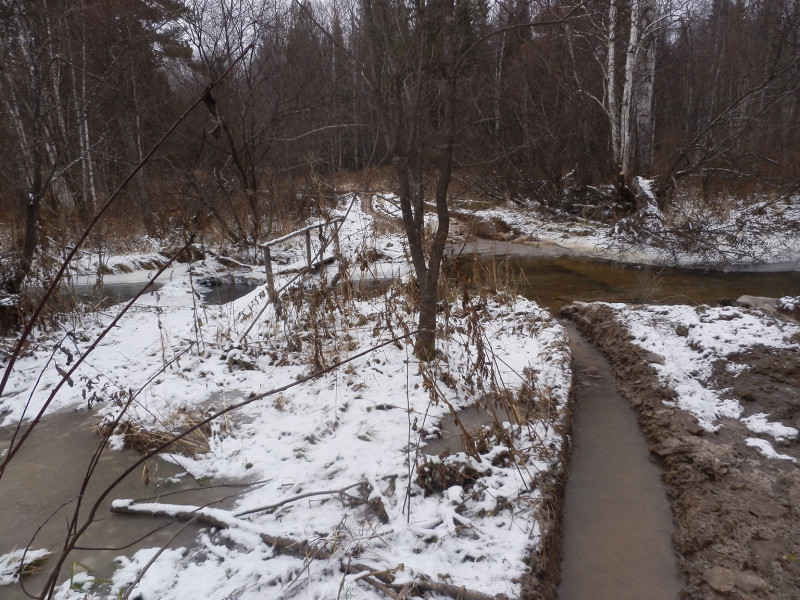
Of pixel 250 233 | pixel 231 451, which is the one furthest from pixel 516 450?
pixel 250 233

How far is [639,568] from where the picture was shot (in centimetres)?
249

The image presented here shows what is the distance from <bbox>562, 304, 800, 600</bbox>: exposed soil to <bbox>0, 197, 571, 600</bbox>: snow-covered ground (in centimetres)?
69

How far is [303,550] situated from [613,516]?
5.74ft

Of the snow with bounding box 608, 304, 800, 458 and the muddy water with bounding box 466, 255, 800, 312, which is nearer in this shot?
the snow with bounding box 608, 304, 800, 458

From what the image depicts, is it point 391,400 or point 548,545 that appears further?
point 391,400

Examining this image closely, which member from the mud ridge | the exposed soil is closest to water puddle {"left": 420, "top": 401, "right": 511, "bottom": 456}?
the mud ridge

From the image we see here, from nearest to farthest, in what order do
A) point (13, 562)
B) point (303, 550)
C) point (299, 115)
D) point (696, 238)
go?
1. point (303, 550)
2. point (13, 562)
3. point (696, 238)
4. point (299, 115)

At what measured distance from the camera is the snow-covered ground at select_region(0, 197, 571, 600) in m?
2.32

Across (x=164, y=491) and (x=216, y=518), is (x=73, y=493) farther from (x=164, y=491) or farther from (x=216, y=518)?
(x=216, y=518)

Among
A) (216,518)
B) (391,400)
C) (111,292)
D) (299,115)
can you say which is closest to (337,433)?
(391,400)

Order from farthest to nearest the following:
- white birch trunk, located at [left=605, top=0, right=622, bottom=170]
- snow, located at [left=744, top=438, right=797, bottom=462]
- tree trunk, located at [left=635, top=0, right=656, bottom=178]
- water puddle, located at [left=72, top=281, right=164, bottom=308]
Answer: white birch trunk, located at [left=605, top=0, right=622, bottom=170], tree trunk, located at [left=635, top=0, right=656, bottom=178], water puddle, located at [left=72, top=281, right=164, bottom=308], snow, located at [left=744, top=438, right=797, bottom=462]

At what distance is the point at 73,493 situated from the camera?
3.14m

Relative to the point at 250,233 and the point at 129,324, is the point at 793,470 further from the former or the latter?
the point at 250,233

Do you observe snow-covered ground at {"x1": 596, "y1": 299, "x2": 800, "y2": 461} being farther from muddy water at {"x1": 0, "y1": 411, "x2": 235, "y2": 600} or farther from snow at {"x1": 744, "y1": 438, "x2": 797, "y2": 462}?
muddy water at {"x1": 0, "y1": 411, "x2": 235, "y2": 600}
